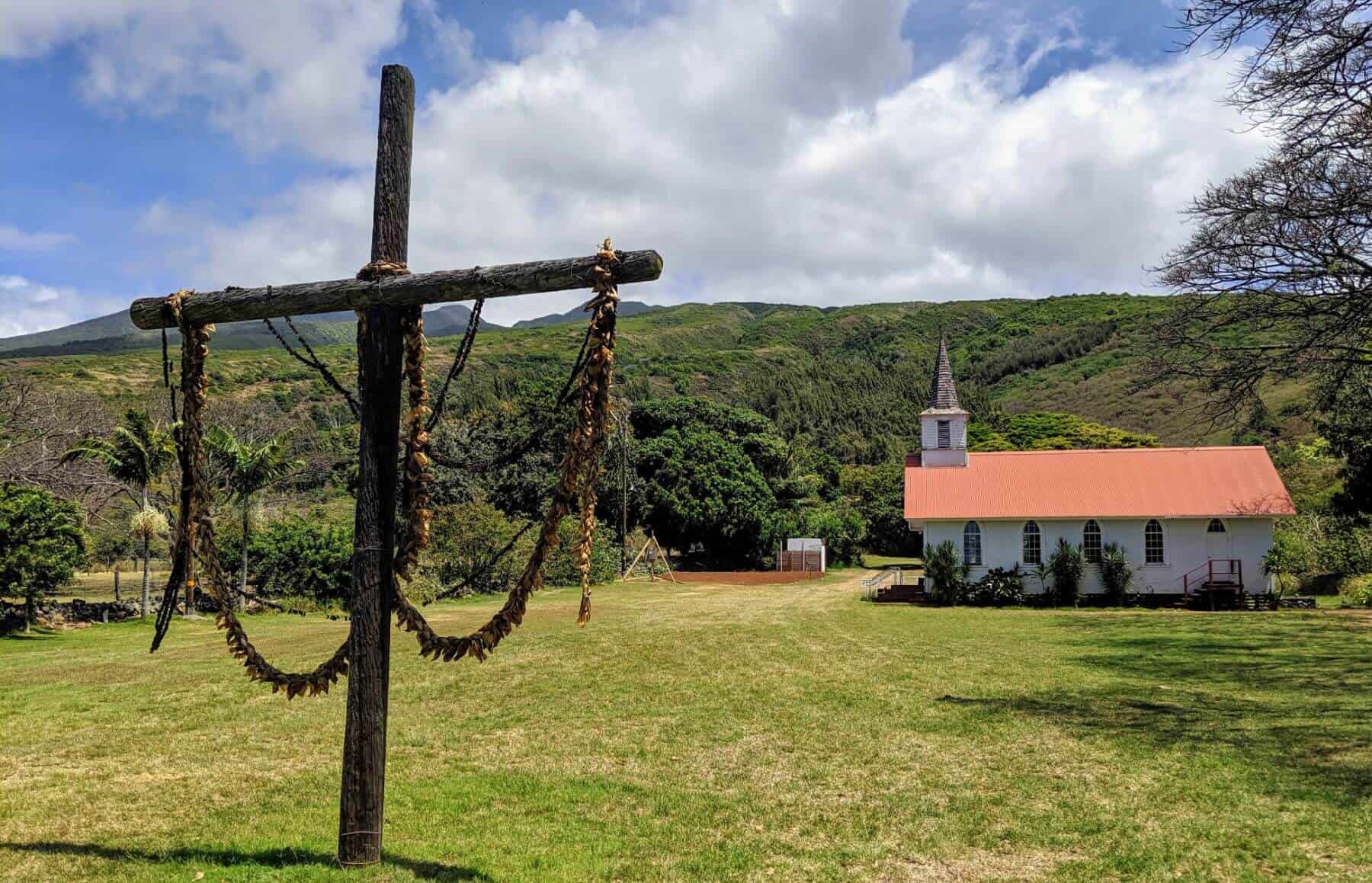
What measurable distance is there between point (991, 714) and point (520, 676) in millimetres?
6512

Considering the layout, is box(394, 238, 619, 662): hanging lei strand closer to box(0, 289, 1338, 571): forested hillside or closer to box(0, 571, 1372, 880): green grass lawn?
box(0, 289, 1338, 571): forested hillside

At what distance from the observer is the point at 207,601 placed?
2683 centimetres

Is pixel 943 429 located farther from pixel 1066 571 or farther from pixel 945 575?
pixel 1066 571

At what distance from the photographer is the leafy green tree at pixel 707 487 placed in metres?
43.8

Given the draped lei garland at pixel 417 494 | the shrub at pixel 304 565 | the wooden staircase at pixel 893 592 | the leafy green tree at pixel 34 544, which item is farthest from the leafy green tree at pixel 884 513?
the draped lei garland at pixel 417 494

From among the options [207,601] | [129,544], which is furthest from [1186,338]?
[129,544]

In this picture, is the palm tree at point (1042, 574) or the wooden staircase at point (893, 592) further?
the wooden staircase at point (893, 592)

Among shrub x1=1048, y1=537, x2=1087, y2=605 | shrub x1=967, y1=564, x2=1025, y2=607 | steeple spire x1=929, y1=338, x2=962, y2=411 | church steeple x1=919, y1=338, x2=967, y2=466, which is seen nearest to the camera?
shrub x1=1048, y1=537, x2=1087, y2=605

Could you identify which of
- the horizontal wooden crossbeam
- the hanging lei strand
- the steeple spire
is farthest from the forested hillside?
the steeple spire

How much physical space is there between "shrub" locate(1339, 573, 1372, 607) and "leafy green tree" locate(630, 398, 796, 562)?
22483 mm

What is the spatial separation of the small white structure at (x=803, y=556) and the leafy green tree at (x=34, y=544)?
92.1ft

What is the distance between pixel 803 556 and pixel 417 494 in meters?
37.0

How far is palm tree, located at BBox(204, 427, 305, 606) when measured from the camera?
80.7 ft

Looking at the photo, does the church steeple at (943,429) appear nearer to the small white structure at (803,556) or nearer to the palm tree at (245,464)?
the small white structure at (803,556)
